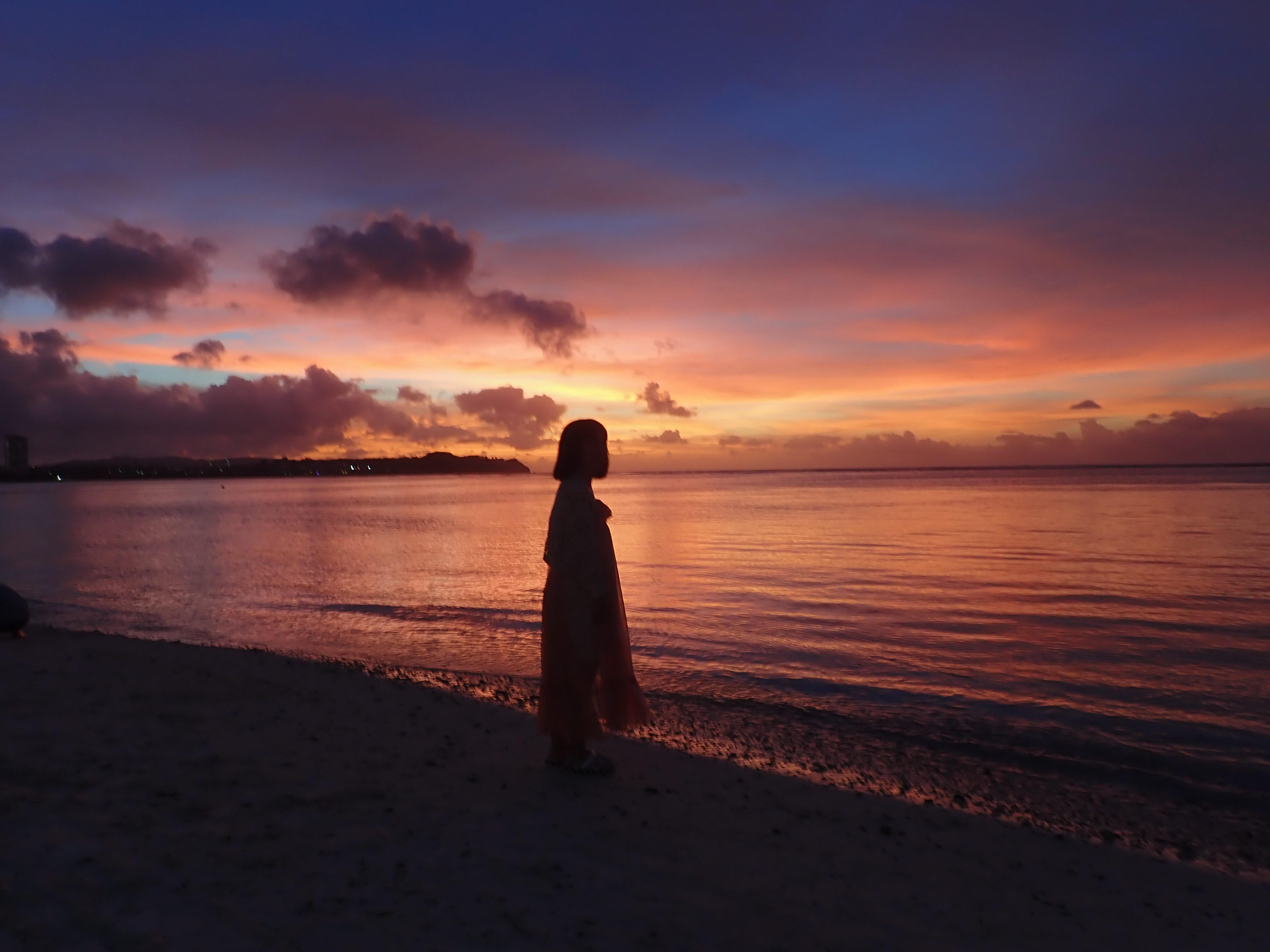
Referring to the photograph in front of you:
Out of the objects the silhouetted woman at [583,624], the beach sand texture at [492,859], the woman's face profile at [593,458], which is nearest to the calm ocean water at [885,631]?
the beach sand texture at [492,859]

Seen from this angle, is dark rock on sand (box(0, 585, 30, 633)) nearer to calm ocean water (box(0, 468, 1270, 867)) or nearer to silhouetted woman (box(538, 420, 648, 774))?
calm ocean water (box(0, 468, 1270, 867))

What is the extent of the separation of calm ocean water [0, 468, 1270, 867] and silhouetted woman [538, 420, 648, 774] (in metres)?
2.15

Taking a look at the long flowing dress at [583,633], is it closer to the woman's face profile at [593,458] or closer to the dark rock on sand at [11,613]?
the woman's face profile at [593,458]

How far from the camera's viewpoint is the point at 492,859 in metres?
5.16

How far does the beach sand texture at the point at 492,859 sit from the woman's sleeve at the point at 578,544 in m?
1.85

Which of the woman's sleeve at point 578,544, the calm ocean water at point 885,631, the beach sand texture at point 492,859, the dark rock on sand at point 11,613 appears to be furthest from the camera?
the dark rock on sand at point 11,613

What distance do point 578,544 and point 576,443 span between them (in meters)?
0.90

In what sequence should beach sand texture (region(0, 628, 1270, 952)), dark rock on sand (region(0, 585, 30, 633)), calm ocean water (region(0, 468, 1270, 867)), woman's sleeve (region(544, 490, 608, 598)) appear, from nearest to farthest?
beach sand texture (region(0, 628, 1270, 952)), woman's sleeve (region(544, 490, 608, 598)), calm ocean water (region(0, 468, 1270, 867)), dark rock on sand (region(0, 585, 30, 633))

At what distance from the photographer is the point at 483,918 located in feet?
14.4

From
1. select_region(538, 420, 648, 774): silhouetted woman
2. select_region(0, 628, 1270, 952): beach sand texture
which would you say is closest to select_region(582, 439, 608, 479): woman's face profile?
select_region(538, 420, 648, 774): silhouetted woman

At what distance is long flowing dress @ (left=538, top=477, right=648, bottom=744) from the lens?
6.48 meters

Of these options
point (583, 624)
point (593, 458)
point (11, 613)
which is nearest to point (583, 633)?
point (583, 624)

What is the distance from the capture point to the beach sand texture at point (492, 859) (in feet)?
14.2

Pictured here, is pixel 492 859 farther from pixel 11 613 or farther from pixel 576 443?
pixel 11 613
